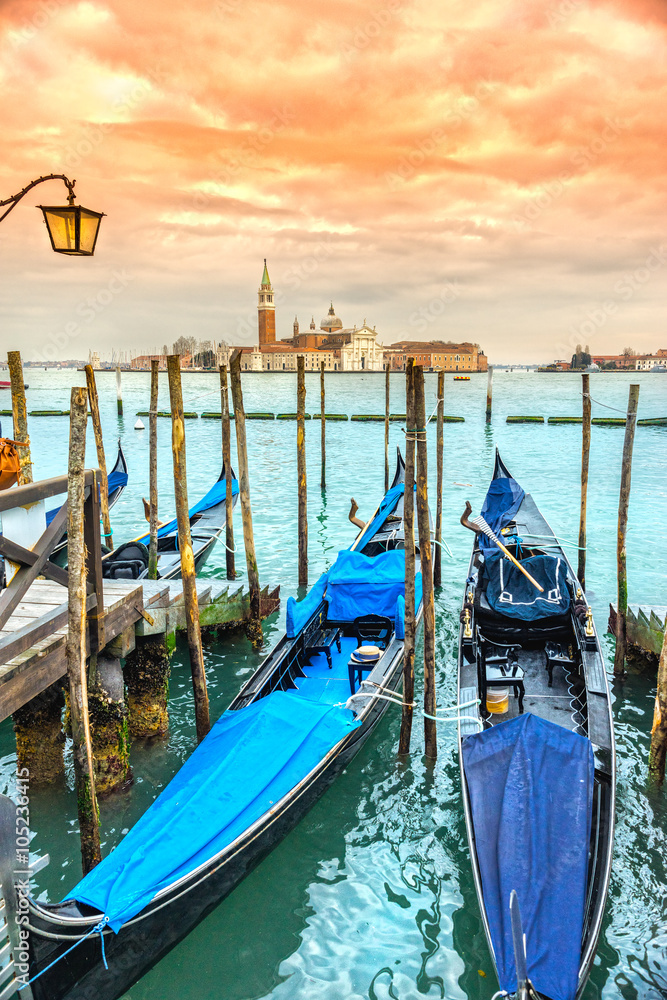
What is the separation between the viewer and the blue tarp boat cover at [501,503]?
851 cm

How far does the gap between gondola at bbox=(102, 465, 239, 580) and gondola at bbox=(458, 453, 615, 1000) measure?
3.47 metres

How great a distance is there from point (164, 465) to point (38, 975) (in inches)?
776

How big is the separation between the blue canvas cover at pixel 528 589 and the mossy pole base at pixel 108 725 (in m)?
3.12

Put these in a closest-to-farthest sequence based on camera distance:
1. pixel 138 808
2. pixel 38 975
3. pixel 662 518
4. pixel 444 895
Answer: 1. pixel 38 975
2. pixel 444 895
3. pixel 138 808
4. pixel 662 518

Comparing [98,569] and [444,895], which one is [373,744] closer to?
[444,895]

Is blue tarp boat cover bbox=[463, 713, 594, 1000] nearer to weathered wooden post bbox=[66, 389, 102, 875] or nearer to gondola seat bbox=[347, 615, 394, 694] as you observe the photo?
gondola seat bbox=[347, 615, 394, 694]

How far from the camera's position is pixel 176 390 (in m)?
5.23

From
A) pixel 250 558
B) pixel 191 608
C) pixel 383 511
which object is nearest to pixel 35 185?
pixel 191 608

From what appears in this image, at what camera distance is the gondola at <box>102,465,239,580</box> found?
6848 mm

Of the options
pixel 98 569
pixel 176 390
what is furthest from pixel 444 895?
pixel 176 390

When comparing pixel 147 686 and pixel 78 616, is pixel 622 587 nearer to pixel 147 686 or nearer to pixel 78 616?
pixel 147 686

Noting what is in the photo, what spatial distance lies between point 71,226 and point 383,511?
6.41 m

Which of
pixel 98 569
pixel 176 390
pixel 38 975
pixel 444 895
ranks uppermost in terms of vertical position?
pixel 176 390

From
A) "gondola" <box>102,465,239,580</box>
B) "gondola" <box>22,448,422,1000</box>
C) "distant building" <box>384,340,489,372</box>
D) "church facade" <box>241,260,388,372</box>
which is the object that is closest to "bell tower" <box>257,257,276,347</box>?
"church facade" <box>241,260,388,372</box>
